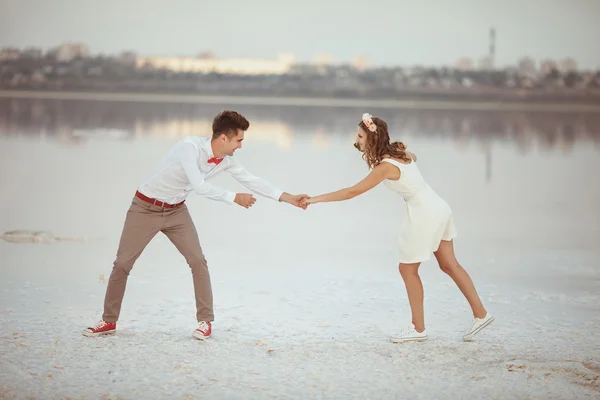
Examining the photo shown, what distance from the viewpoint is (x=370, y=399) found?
3.30m

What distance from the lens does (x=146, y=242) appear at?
4102 millimetres

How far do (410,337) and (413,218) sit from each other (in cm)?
51

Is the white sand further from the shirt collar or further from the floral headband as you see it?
the floral headband

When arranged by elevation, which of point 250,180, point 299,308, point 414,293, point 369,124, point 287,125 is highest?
point 369,124

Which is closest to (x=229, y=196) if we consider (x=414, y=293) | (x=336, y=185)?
(x=414, y=293)

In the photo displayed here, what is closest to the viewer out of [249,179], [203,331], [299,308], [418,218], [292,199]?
[203,331]

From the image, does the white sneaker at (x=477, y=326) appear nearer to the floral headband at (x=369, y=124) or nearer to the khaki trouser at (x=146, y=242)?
the floral headband at (x=369, y=124)

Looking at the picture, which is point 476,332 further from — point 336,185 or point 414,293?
point 336,185

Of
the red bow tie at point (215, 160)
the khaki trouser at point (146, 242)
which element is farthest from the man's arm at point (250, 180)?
the khaki trouser at point (146, 242)

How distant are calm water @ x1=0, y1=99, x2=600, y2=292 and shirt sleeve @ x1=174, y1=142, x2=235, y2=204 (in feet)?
6.47

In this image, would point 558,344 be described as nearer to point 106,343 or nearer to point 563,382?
point 563,382

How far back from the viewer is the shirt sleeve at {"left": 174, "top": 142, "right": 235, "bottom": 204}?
13.0 feet

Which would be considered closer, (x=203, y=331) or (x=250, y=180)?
(x=203, y=331)

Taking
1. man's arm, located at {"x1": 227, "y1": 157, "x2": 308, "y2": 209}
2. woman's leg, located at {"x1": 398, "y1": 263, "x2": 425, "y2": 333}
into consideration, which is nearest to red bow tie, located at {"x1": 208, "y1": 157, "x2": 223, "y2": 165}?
man's arm, located at {"x1": 227, "y1": 157, "x2": 308, "y2": 209}
